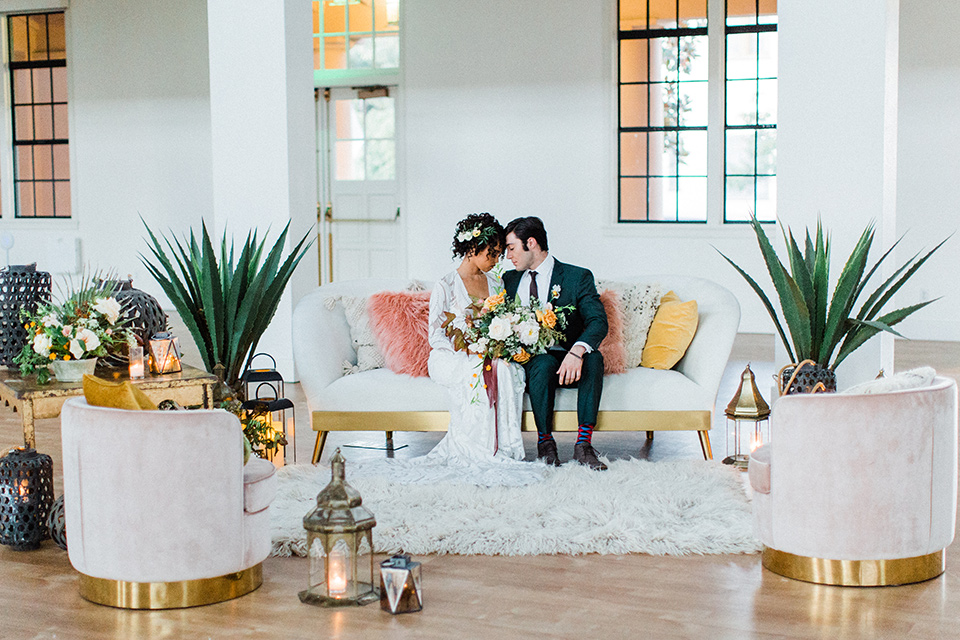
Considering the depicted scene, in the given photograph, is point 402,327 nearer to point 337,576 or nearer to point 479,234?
point 479,234

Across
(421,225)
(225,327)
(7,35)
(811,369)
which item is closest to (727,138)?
(421,225)

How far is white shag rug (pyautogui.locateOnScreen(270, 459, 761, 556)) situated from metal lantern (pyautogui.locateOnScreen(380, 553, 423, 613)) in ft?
1.71

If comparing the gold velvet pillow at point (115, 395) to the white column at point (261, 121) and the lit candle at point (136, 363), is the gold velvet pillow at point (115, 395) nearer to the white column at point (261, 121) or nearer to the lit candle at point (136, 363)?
the lit candle at point (136, 363)

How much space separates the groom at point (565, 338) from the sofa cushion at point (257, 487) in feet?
5.31

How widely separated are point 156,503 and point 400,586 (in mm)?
732

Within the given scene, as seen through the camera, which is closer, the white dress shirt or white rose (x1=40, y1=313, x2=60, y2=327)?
white rose (x1=40, y1=313, x2=60, y2=327)

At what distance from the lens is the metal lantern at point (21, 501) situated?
12.0 ft

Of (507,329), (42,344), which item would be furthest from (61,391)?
(507,329)

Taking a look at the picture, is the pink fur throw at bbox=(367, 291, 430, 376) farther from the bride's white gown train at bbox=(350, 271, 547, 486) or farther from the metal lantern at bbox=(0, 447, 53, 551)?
the metal lantern at bbox=(0, 447, 53, 551)

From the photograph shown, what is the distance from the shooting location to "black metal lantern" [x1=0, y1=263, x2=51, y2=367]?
13.7 feet

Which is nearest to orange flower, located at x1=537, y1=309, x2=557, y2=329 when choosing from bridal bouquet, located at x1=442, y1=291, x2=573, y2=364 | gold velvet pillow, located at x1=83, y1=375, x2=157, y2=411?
bridal bouquet, located at x1=442, y1=291, x2=573, y2=364

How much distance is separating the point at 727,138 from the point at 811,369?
18.8ft

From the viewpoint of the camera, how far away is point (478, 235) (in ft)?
15.9

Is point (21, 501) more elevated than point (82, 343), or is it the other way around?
point (82, 343)
